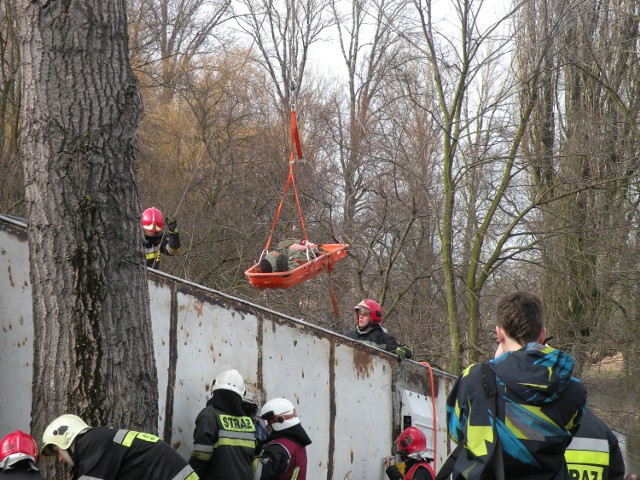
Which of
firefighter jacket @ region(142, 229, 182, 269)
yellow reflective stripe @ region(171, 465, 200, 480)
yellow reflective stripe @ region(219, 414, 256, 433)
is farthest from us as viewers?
firefighter jacket @ region(142, 229, 182, 269)

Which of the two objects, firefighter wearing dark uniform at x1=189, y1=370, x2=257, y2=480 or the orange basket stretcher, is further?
the orange basket stretcher

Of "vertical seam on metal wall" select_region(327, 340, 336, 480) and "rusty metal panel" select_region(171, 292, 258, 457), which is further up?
"rusty metal panel" select_region(171, 292, 258, 457)

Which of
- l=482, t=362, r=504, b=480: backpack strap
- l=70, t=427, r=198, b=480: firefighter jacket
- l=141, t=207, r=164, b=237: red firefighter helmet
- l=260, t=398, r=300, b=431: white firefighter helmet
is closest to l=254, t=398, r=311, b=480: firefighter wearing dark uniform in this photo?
l=260, t=398, r=300, b=431: white firefighter helmet

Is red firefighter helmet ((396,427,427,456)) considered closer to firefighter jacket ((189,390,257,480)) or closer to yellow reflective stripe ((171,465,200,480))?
firefighter jacket ((189,390,257,480))

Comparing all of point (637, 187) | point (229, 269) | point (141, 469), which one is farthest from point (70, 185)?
point (229, 269)

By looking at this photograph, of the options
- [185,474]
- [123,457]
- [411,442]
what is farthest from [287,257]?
[123,457]

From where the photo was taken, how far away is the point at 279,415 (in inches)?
260

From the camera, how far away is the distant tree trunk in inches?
176

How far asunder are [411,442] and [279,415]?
2372 millimetres

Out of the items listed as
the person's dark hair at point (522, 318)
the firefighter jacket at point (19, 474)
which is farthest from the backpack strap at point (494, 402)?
the firefighter jacket at point (19, 474)

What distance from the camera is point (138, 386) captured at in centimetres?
461

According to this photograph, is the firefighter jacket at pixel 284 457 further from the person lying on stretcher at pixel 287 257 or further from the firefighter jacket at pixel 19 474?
the person lying on stretcher at pixel 287 257

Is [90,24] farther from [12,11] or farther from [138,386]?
[12,11]

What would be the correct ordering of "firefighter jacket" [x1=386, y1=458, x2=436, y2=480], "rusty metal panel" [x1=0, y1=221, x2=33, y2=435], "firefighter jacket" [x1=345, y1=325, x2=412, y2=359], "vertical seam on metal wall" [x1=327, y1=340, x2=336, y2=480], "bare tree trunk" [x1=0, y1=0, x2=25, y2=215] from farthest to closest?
1. "bare tree trunk" [x1=0, y1=0, x2=25, y2=215]
2. "firefighter jacket" [x1=345, y1=325, x2=412, y2=359]
3. "vertical seam on metal wall" [x1=327, y1=340, x2=336, y2=480]
4. "firefighter jacket" [x1=386, y1=458, x2=436, y2=480]
5. "rusty metal panel" [x1=0, y1=221, x2=33, y2=435]
